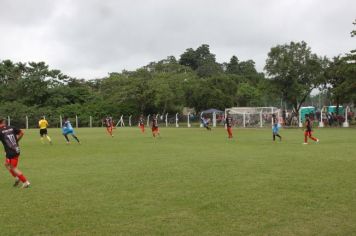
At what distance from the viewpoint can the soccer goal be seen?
48659mm

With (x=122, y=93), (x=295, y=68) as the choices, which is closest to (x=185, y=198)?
(x=295, y=68)

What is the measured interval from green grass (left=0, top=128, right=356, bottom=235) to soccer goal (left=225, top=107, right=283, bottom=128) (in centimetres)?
3423

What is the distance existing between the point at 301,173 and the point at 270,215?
4.76 meters

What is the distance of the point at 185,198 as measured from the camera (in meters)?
8.65

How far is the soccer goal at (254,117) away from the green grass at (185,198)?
3423cm

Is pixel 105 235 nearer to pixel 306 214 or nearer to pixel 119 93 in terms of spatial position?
pixel 306 214

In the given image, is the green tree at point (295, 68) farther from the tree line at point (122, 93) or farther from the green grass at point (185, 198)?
the green grass at point (185, 198)

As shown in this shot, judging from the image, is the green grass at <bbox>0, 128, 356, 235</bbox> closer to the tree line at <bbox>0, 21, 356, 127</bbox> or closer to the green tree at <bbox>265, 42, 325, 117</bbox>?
the green tree at <bbox>265, 42, 325, 117</bbox>

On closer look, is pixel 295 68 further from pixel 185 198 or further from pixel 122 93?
pixel 185 198

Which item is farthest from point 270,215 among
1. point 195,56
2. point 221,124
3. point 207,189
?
point 195,56

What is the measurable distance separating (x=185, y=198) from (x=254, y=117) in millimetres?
42127

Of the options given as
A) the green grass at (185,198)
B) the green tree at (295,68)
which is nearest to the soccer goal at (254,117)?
the green tree at (295,68)

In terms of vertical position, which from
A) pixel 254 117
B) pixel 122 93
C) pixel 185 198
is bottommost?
pixel 185 198

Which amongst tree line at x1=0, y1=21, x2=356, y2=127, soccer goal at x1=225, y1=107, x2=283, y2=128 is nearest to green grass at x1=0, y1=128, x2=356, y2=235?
soccer goal at x1=225, y1=107, x2=283, y2=128
